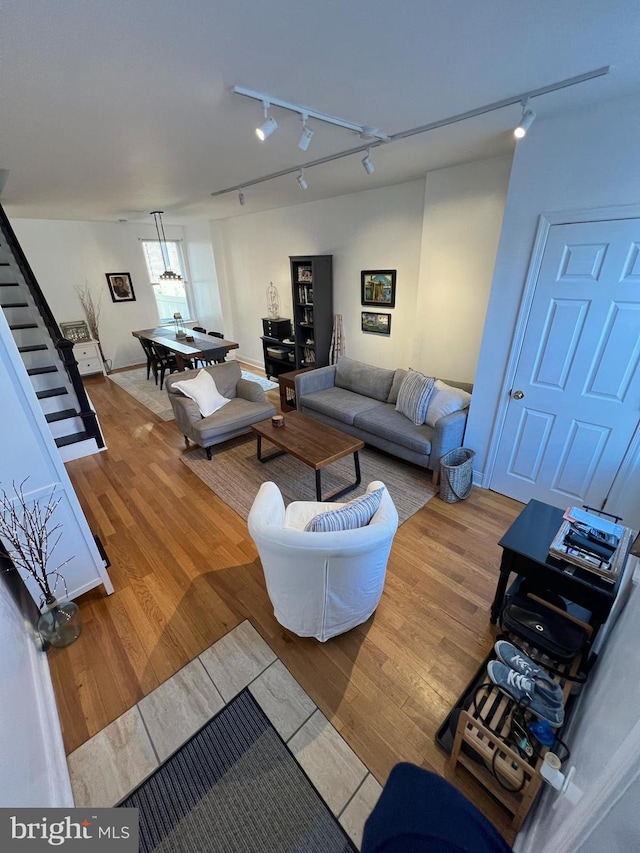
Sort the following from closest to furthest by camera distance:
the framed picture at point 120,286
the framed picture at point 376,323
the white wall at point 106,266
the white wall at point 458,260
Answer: the white wall at point 458,260 → the framed picture at point 376,323 → the white wall at point 106,266 → the framed picture at point 120,286

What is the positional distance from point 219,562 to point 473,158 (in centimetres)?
385

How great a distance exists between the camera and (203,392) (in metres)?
3.66

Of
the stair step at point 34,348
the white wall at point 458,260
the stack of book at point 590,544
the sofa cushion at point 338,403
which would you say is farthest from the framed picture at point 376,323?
the stair step at point 34,348

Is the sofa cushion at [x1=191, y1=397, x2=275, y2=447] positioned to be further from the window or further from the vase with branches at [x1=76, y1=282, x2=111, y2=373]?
the window

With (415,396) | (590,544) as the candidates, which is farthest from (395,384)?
(590,544)

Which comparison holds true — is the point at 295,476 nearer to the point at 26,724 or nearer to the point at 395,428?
the point at 395,428

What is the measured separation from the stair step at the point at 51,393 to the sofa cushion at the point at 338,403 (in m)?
2.57

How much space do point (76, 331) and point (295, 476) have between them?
17.9 feet

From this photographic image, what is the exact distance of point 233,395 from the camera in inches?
162

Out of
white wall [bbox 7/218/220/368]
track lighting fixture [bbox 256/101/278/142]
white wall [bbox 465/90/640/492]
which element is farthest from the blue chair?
white wall [bbox 7/218/220/368]

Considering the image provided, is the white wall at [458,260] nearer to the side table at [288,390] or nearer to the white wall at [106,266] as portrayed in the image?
the side table at [288,390]

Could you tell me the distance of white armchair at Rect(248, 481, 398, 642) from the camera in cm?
148

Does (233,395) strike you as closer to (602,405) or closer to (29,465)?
(29,465)

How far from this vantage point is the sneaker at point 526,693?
1192mm
